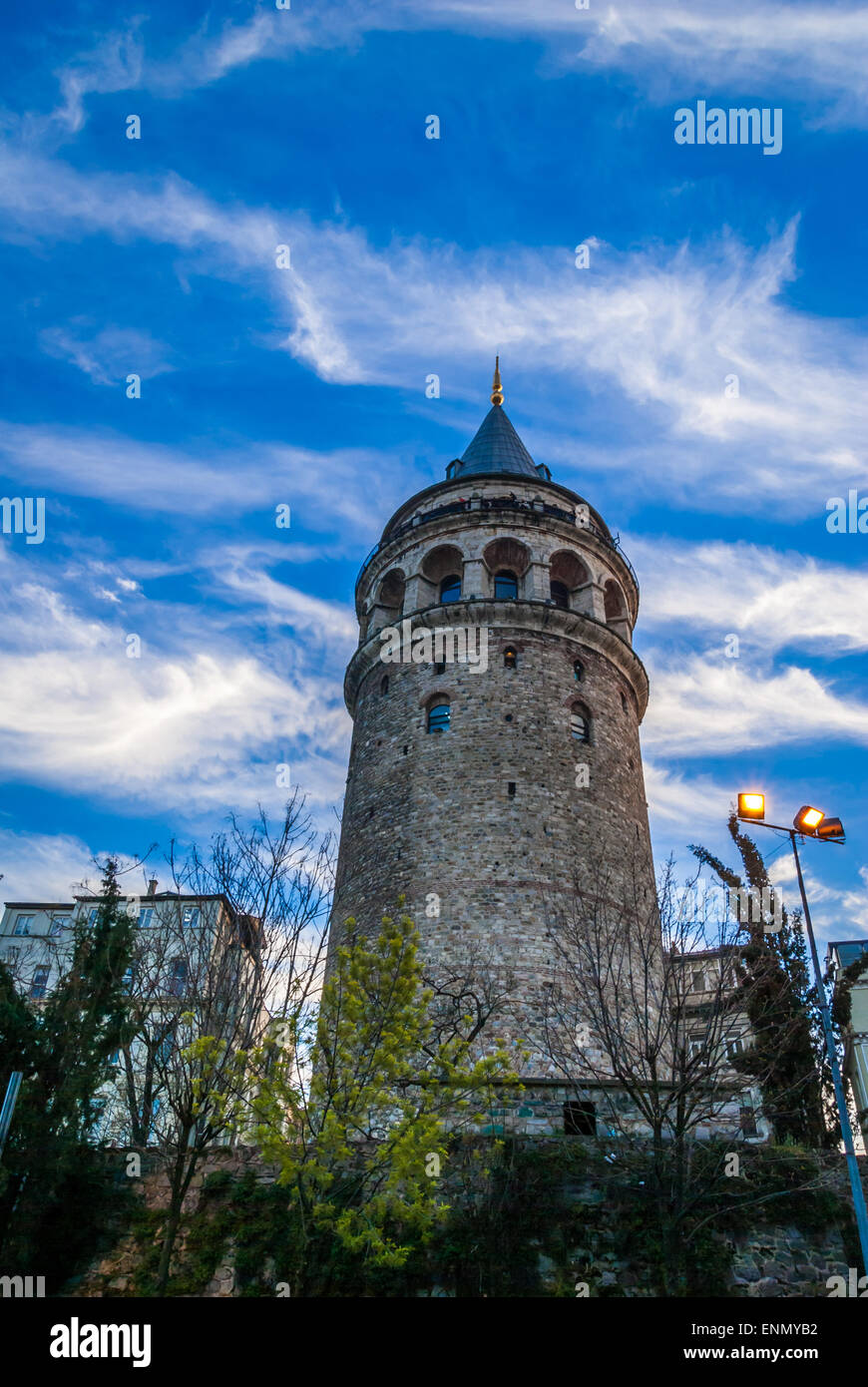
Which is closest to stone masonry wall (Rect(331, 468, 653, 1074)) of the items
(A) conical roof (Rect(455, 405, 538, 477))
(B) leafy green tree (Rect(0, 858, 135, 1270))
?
(A) conical roof (Rect(455, 405, 538, 477))

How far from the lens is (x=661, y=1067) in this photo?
20.0 m

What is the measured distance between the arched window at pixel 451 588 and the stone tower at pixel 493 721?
0.06 meters

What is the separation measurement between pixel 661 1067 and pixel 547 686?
10.7 metres

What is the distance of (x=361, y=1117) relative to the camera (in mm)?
13398

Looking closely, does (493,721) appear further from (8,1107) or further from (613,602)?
(8,1107)

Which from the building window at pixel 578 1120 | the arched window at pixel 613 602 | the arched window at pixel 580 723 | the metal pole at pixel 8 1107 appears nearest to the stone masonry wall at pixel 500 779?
the arched window at pixel 580 723

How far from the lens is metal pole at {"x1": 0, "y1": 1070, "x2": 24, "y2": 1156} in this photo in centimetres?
1526

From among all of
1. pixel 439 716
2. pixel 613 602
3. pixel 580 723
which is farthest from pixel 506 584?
pixel 439 716

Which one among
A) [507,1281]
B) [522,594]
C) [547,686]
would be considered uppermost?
[522,594]

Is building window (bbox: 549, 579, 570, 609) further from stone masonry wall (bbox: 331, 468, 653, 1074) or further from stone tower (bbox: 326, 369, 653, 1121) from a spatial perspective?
stone masonry wall (bbox: 331, 468, 653, 1074)

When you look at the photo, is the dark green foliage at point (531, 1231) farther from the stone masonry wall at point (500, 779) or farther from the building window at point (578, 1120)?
the stone masonry wall at point (500, 779)
